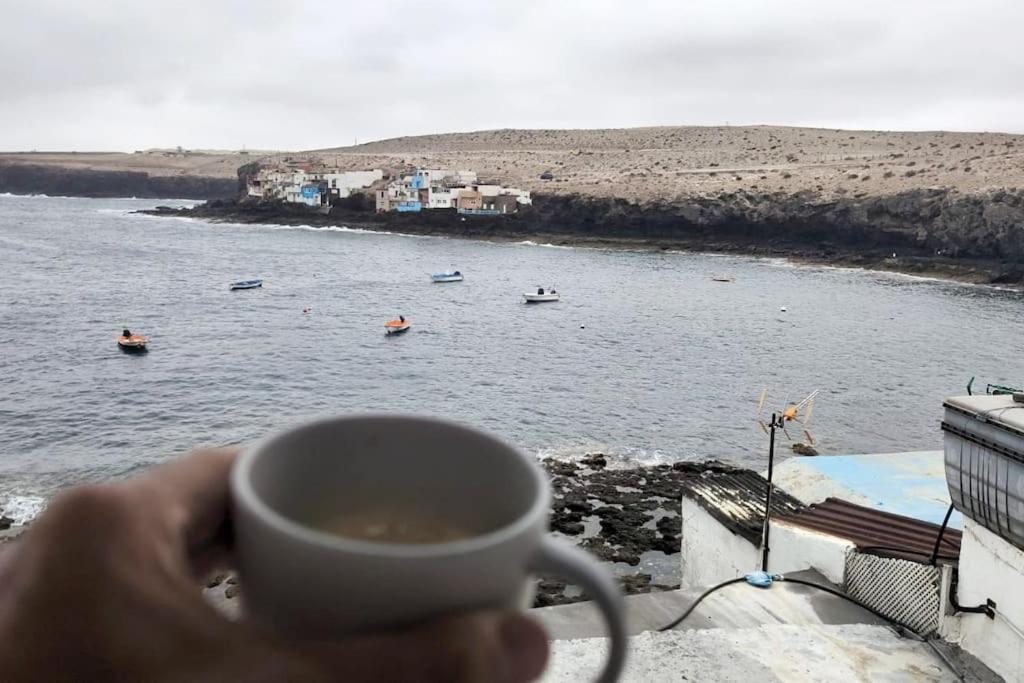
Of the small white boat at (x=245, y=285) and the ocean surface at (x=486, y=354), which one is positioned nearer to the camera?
the ocean surface at (x=486, y=354)

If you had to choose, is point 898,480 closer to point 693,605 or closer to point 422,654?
point 693,605

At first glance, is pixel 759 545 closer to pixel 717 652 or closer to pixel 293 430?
pixel 717 652

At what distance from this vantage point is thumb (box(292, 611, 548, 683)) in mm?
959

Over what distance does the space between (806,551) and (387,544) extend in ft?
21.8

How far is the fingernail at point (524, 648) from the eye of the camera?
102 centimetres

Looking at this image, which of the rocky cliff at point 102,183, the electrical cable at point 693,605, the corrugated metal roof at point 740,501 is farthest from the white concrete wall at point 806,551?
the rocky cliff at point 102,183

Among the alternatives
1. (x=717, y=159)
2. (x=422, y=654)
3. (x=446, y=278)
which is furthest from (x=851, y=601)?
(x=717, y=159)

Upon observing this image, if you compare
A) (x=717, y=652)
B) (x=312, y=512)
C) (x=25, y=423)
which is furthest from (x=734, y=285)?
(x=312, y=512)

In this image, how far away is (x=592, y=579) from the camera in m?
1.03

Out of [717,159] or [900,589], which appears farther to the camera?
[717,159]

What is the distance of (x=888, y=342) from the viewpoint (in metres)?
37.7

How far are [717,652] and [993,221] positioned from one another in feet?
213

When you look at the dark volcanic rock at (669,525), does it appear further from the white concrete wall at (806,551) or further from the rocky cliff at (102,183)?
the rocky cliff at (102,183)

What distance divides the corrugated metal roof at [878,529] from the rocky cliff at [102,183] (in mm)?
174201
